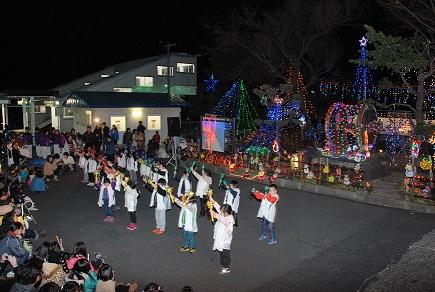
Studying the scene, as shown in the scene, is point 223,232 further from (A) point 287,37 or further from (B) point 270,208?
(A) point 287,37

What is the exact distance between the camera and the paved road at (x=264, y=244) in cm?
824

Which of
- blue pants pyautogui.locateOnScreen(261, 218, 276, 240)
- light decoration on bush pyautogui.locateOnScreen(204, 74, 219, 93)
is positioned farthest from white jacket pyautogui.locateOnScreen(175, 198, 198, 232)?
light decoration on bush pyautogui.locateOnScreen(204, 74, 219, 93)

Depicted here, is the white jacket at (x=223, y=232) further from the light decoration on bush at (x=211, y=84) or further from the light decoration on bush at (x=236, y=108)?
the light decoration on bush at (x=211, y=84)

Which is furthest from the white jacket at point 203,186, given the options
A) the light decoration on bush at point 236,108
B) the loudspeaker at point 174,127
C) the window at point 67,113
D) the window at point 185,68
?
the window at point 185,68

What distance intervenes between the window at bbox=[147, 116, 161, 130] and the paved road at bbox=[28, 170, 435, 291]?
12283 mm

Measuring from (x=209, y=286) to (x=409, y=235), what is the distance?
217 inches

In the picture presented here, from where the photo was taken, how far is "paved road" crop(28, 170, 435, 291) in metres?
8.24

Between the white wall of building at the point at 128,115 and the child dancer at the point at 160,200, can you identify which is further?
the white wall of building at the point at 128,115

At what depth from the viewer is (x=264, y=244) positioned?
33.1 ft

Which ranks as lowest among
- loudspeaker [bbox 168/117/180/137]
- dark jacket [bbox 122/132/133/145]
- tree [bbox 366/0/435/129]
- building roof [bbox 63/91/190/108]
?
dark jacket [bbox 122/132/133/145]

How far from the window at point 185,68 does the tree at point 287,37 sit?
5.68 m

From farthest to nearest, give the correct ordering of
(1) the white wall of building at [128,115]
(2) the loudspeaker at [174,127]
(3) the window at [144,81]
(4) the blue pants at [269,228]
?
(3) the window at [144,81] < (1) the white wall of building at [128,115] < (2) the loudspeaker at [174,127] < (4) the blue pants at [269,228]

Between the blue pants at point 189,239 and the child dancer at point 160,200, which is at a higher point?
the child dancer at point 160,200

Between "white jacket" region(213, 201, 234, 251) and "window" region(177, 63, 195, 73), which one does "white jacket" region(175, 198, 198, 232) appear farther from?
"window" region(177, 63, 195, 73)
